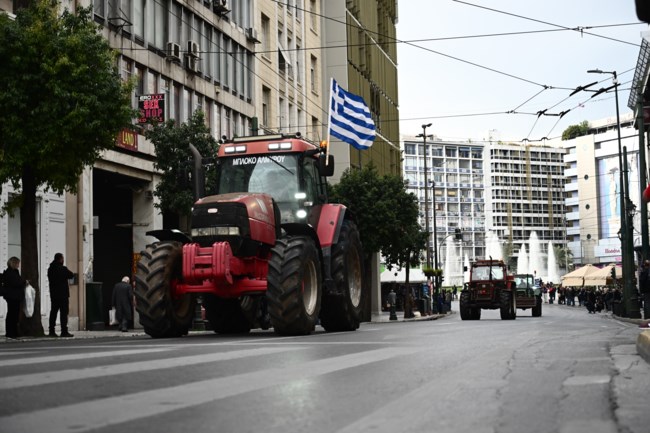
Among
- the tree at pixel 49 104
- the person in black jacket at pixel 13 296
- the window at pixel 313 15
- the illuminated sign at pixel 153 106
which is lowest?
the person in black jacket at pixel 13 296

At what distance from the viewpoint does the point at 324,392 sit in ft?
22.6

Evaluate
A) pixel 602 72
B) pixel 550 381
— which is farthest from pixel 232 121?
pixel 550 381

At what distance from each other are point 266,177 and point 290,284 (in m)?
2.76

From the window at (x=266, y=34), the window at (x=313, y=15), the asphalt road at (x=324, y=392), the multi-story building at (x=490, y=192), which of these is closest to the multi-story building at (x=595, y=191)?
the multi-story building at (x=490, y=192)

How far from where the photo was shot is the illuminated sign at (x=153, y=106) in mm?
31172

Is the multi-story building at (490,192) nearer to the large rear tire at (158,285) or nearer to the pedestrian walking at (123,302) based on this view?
the pedestrian walking at (123,302)

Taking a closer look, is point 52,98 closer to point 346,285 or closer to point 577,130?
point 346,285

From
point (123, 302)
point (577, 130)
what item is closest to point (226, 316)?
point (123, 302)

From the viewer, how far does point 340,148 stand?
59.4m

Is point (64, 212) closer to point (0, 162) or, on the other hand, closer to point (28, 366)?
point (0, 162)

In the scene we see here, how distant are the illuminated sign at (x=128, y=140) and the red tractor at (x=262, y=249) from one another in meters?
12.5

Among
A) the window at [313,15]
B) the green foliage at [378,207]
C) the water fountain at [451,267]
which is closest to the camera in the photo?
the green foliage at [378,207]

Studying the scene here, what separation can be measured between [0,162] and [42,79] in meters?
1.80

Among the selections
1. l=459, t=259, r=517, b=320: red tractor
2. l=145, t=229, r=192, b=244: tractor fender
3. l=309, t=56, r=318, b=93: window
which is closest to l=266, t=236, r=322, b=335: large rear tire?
l=145, t=229, r=192, b=244: tractor fender
